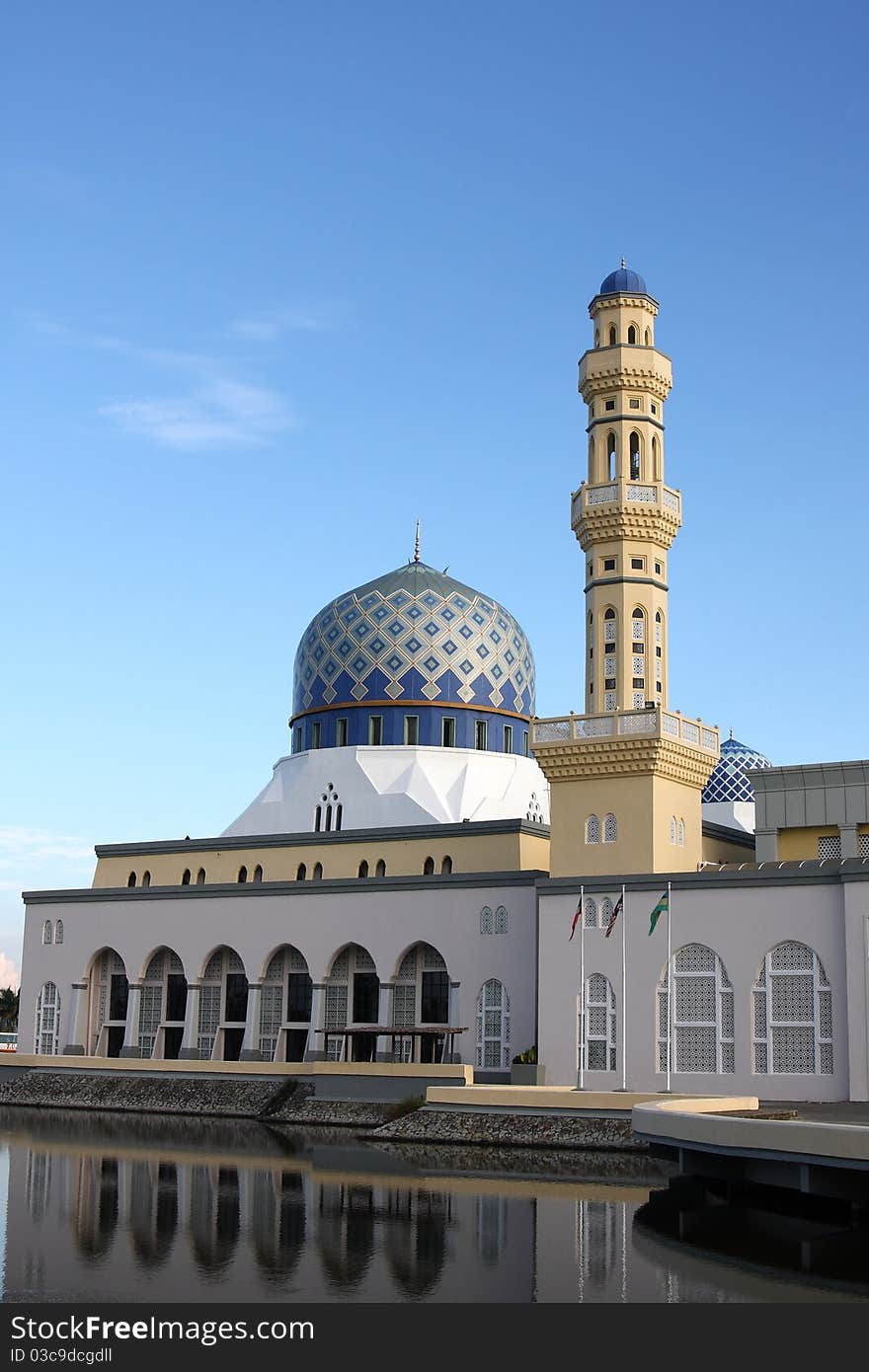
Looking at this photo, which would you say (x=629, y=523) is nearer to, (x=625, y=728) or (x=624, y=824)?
(x=625, y=728)

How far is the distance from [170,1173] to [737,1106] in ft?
30.1

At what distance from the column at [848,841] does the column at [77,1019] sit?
20.9 metres

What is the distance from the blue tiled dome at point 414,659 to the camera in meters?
46.4

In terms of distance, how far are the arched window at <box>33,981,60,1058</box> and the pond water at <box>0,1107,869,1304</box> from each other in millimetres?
18335

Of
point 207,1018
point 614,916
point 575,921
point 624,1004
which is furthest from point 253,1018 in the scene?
point 614,916

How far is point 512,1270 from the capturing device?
1492 centimetres

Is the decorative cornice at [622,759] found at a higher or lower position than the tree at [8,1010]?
higher

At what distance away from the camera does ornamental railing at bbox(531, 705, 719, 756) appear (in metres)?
33.1

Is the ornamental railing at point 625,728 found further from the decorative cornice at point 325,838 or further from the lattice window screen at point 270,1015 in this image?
the lattice window screen at point 270,1015

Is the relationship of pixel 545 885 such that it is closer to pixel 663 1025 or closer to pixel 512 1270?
pixel 663 1025

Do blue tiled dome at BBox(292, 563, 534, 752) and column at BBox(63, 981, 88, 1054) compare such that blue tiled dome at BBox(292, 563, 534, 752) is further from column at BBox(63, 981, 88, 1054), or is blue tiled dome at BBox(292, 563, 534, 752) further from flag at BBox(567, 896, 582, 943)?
flag at BBox(567, 896, 582, 943)

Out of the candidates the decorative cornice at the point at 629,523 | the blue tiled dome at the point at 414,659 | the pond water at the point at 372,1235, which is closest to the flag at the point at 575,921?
the pond water at the point at 372,1235

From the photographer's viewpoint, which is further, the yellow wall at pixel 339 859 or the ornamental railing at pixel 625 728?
the yellow wall at pixel 339 859
